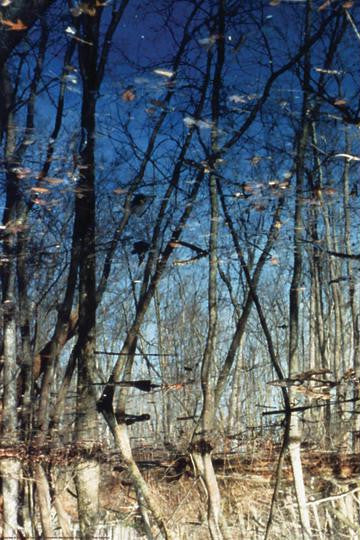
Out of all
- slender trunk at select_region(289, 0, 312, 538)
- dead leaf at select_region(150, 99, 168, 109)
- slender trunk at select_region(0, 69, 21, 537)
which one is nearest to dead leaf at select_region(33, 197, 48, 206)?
slender trunk at select_region(0, 69, 21, 537)

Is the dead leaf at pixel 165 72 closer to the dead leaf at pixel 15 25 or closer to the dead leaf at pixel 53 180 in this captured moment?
the dead leaf at pixel 53 180

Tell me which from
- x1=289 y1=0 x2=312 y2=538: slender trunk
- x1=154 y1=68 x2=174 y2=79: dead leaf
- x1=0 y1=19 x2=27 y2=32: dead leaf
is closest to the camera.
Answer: x1=0 y1=19 x2=27 y2=32: dead leaf

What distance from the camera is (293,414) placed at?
2.76 metres

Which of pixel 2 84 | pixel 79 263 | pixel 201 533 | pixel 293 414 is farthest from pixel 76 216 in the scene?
pixel 201 533

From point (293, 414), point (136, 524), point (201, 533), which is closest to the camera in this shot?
point (293, 414)

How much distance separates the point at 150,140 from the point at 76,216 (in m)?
0.61

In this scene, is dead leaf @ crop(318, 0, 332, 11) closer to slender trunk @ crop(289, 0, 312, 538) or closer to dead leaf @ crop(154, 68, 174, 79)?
slender trunk @ crop(289, 0, 312, 538)

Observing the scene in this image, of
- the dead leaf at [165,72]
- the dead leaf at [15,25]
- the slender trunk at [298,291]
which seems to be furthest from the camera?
the dead leaf at [165,72]

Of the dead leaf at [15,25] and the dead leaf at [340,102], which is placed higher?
the dead leaf at [340,102]

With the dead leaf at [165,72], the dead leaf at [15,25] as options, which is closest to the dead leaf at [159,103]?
the dead leaf at [165,72]

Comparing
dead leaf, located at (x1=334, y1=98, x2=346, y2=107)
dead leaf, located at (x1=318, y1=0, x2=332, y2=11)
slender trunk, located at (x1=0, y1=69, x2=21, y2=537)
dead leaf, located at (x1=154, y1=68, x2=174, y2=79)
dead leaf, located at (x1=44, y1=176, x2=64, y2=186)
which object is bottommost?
slender trunk, located at (x1=0, y1=69, x2=21, y2=537)

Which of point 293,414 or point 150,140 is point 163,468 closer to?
point 293,414

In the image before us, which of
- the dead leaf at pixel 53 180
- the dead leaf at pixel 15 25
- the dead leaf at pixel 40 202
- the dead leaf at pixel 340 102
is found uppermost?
the dead leaf at pixel 340 102

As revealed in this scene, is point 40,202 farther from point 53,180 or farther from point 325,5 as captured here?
point 325,5
